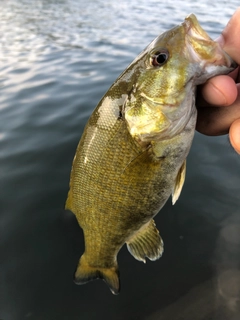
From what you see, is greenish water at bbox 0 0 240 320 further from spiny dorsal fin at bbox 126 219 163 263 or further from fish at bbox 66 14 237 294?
fish at bbox 66 14 237 294

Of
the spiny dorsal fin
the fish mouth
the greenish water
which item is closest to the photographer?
the fish mouth

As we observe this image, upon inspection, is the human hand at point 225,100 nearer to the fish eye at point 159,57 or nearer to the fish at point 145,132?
the fish at point 145,132

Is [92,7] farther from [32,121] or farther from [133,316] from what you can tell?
[133,316]

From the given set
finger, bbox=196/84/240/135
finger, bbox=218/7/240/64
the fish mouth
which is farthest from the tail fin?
finger, bbox=218/7/240/64

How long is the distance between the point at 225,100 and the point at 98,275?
162cm

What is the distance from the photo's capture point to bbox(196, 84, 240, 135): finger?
1.95 meters

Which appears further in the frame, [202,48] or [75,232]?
[75,232]

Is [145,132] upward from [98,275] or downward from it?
upward

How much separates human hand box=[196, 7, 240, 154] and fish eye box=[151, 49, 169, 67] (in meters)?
0.27

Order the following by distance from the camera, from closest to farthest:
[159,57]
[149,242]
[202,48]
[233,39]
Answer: [202,48] < [159,57] < [233,39] < [149,242]

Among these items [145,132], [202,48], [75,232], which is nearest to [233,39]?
[202,48]

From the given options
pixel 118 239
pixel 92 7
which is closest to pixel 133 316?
pixel 118 239

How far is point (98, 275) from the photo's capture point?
7.86 ft

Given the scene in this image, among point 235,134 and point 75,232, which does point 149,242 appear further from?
point 75,232
